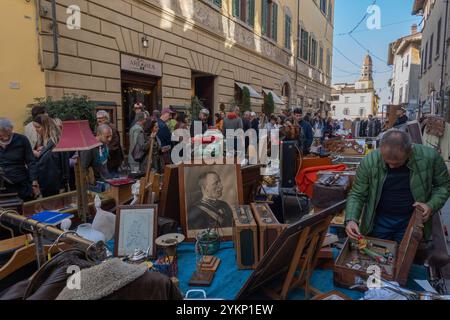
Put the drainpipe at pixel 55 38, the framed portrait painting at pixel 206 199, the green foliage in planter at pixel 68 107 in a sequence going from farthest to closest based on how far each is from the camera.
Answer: the drainpipe at pixel 55 38 < the green foliage in planter at pixel 68 107 < the framed portrait painting at pixel 206 199

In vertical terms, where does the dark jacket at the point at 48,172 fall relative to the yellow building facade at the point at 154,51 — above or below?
below

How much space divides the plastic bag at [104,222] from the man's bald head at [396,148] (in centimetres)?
211

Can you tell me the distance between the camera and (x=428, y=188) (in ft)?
7.72

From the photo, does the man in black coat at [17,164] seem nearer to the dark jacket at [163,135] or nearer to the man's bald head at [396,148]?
the dark jacket at [163,135]

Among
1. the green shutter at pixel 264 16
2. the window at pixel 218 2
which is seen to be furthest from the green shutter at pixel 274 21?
the window at pixel 218 2

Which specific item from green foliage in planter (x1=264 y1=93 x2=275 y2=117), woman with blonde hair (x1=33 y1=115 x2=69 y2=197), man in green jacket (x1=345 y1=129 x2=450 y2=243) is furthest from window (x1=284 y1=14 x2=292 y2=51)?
man in green jacket (x1=345 y1=129 x2=450 y2=243)

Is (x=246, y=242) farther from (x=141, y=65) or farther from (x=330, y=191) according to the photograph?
(x=141, y=65)

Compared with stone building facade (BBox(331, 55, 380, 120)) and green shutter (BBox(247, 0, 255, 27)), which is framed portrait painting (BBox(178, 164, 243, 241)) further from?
stone building facade (BBox(331, 55, 380, 120))

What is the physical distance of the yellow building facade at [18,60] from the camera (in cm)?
533

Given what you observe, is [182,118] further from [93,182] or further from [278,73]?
[278,73]

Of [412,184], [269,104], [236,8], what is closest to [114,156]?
[412,184]

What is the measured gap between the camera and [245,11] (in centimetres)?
Result: 1358

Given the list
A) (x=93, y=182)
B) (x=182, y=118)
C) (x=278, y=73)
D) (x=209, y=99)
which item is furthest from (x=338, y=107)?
(x=93, y=182)

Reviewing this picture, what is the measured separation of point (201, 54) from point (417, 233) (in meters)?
9.95
